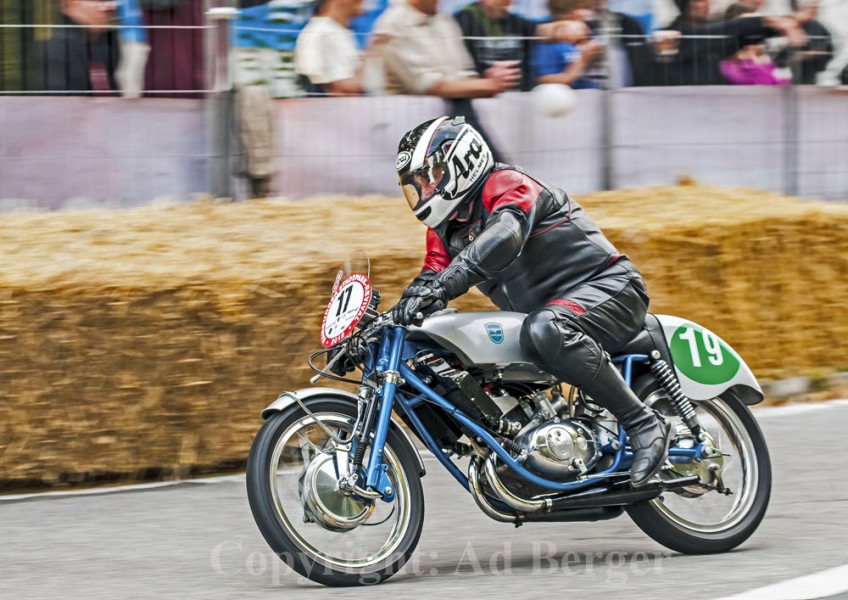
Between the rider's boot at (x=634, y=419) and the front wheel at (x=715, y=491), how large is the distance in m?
0.21

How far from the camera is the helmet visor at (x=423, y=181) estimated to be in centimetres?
551

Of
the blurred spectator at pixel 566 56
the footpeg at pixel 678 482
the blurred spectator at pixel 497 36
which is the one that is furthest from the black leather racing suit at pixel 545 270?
the blurred spectator at pixel 566 56

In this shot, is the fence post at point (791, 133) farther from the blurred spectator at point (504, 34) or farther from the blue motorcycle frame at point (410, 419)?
the blue motorcycle frame at point (410, 419)

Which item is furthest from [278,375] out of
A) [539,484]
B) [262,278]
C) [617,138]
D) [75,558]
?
[617,138]

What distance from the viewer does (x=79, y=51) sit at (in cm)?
892

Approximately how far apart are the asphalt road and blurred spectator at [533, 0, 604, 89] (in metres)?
3.77

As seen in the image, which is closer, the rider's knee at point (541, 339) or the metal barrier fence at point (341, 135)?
the rider's knee at point (541, 339)

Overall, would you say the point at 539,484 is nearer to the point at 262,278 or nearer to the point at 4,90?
the point at 262,278

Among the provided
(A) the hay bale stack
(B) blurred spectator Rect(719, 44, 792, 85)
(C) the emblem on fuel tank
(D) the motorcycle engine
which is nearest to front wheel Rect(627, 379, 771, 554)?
(D) the motorcycle engine

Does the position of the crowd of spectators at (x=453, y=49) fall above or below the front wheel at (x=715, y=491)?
above

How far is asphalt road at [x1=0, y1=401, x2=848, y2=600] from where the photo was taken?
539 cm

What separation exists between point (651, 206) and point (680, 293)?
0.86 metres

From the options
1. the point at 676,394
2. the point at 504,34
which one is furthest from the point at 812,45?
the point at 676,394

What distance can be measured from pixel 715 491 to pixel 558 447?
82 centimetres
